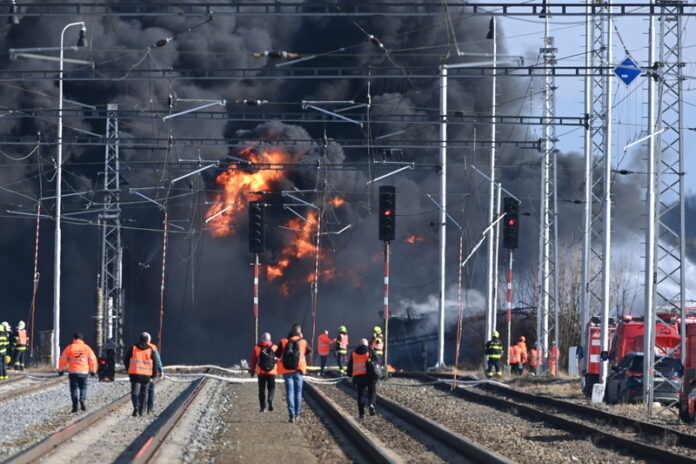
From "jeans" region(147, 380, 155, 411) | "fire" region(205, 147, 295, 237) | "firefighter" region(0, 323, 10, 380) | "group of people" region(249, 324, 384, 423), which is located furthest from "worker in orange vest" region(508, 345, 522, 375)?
"jeans" region(147, 380, 155, 411)

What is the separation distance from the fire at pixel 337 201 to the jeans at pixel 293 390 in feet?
146

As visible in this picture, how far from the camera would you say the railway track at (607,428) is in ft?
60.0

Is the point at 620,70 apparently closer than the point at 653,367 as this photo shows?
No

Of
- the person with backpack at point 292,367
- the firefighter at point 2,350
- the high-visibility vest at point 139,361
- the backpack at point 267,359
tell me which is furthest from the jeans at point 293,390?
the firefighter at point 2,350

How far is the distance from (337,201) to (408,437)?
47.6m

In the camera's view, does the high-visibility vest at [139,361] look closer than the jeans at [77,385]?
Yes

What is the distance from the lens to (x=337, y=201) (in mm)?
68000

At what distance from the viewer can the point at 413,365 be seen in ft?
213

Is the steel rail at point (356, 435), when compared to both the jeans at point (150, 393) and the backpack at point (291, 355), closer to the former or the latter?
the backpack at point (291, 355)

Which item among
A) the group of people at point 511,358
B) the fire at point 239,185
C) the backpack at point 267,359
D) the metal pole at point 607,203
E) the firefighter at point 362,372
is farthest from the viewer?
the fire at point 239,185

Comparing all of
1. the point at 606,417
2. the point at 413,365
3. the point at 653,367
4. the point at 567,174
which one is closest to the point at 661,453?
the point at 606,417

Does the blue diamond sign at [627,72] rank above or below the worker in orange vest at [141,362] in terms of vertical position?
above

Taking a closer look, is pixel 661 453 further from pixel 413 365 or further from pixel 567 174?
pixel 567 174

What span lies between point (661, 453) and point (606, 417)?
27.0 ft
